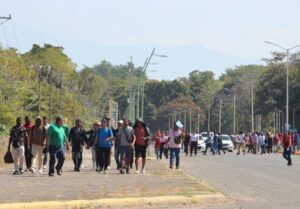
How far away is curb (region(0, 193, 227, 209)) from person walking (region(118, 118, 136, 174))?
23.6 feet

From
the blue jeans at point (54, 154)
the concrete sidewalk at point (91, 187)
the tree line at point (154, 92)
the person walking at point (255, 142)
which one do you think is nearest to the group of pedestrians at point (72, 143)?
the blue jeans at point (54, 154)

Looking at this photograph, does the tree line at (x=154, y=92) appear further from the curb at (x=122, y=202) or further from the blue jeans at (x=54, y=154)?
the curb at (x=122, y=202)

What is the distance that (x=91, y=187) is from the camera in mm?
17156

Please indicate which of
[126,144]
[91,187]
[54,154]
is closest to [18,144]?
[54,154]

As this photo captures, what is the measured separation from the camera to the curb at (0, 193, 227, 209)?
1323 cm

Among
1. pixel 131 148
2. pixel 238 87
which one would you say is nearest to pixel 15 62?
pixel 131 148

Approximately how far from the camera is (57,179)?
19438mm

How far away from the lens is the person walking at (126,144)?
75.5 ft

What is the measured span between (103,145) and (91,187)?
590 centimetres

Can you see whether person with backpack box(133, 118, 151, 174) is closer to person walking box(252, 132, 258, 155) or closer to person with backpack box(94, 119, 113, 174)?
person with backpack box(94, 119, 113, 174)

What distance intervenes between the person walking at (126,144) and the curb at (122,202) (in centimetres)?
720

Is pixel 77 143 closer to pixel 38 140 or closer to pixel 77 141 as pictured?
pixel 77 141

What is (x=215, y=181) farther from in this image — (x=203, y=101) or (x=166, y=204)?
(x=203, y=101)

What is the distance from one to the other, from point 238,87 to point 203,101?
965 inches
